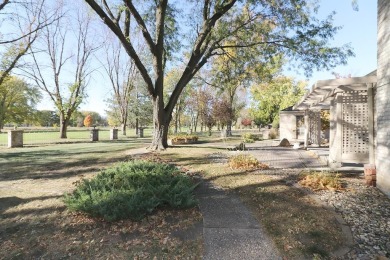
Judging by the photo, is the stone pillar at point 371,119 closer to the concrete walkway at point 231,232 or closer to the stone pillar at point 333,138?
the stone pillar at point 333,138

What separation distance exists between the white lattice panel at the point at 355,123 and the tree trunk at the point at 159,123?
29.0 feet

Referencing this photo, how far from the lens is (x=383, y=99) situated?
667cm

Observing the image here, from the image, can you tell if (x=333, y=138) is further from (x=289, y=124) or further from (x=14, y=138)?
(x=14, y=138)

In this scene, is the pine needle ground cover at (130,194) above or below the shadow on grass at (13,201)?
above

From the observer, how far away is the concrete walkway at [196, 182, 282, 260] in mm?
3988

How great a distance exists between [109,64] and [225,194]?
3327 cm

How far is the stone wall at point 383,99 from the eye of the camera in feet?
21.0

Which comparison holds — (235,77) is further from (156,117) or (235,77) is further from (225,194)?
(225,194)

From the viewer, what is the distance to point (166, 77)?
123ft

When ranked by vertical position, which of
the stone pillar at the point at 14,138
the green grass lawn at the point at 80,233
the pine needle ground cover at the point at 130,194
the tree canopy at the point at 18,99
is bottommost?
the green grass lawn at the point at 80,233

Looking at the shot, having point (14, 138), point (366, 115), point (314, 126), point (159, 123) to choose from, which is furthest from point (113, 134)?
point (366, 115)

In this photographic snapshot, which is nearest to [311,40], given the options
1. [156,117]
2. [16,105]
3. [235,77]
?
[235,77]

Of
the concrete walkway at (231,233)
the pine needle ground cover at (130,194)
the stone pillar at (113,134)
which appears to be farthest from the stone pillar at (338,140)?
the stone pillar at (113,134)

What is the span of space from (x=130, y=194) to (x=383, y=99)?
257 inches
